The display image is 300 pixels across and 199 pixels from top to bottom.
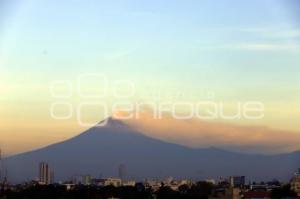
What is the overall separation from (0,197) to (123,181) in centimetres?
3172

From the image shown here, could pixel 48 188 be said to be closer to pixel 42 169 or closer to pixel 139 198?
pixel 139 198

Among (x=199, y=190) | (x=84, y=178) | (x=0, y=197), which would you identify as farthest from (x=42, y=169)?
(x=0, y=197)

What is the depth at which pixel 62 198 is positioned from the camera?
24641 millimetres

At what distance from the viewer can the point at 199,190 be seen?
3294cm

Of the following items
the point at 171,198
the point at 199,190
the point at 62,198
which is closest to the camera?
the point at 62,198

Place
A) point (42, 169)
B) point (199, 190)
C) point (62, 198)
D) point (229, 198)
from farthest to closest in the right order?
point (42, 169), point (199, 190), point (62, 198), point (229, 198)

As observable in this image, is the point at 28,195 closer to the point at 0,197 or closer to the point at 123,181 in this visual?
the point at 0,197

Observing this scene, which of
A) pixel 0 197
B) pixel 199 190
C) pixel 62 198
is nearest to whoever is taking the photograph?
pixel 0 197

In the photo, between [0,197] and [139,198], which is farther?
[139,198]

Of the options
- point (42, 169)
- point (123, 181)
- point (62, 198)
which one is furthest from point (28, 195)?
point (123, 181)

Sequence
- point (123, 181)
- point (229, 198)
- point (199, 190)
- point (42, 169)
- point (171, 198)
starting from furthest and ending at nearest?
point (123, 181) < point (42, 169) < point (199, 190) < point (171, 198) < point (229, 198)

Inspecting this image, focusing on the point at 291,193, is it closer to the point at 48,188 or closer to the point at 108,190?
the point at 108,190

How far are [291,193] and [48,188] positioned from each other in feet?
33.8

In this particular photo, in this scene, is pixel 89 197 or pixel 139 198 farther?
pixel 139 198
